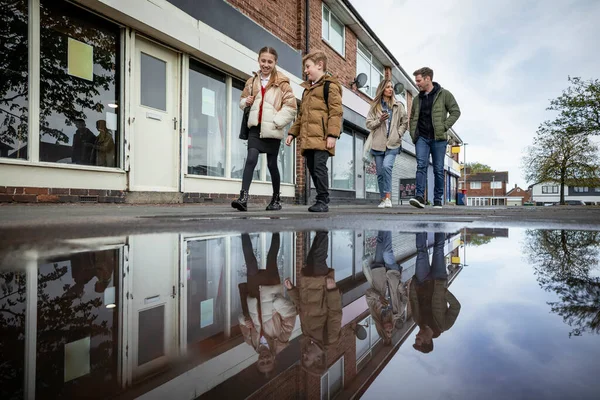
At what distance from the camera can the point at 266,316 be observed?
23.1 inches

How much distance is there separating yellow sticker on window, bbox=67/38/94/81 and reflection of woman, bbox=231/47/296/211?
264cm

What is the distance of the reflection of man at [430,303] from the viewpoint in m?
0.48

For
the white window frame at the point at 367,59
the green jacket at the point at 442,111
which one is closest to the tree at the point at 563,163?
the white window frame at the point at 367,59

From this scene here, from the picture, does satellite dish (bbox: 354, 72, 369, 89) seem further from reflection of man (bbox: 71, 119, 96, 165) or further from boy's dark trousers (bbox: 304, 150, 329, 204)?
reflection of man (bbox: 71, 119, 96, 165)

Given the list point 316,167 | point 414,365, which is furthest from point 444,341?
point 316,167

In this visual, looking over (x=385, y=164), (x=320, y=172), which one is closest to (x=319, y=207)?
(x=320, y=172)

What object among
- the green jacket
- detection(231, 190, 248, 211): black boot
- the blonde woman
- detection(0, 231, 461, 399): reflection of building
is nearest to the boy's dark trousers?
detection(231, 190, 248, 211): black boot

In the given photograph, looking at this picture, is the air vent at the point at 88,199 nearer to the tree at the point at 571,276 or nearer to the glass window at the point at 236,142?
the glass window at the point at 236,142

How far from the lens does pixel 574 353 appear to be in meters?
0.40

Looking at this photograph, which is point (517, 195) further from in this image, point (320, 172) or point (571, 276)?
point (571, 276)

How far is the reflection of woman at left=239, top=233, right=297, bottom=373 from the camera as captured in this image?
468mm

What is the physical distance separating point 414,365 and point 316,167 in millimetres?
4190

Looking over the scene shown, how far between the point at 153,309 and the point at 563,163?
39.8 meters

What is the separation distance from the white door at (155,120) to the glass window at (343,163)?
6100 millimetres
